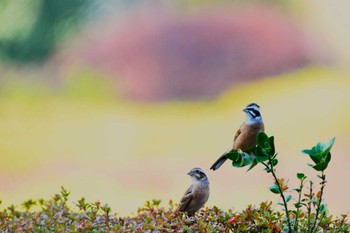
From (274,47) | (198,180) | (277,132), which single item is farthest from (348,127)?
(198,180)

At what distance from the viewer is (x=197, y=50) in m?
10.7

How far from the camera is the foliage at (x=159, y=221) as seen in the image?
3.54m

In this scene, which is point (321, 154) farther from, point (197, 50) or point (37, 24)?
point (197, 50)

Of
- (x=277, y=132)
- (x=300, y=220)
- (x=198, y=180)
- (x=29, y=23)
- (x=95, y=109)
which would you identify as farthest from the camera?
(x=95, y=109)

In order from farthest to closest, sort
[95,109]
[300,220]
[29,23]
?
[95,109] < [29,23] < [300,220]

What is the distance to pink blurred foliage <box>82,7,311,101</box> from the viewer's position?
1046cm

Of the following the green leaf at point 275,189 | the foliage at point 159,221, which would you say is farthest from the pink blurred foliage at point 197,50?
the green leaf at point 275,189

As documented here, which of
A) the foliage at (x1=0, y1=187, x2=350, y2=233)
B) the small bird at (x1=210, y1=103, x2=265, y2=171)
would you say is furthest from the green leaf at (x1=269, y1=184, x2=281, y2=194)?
the small bird at (x1=210, y1=103, x2=265, y2=171)

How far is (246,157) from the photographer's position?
3.13m

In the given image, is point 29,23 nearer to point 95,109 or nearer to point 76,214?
point 95,109

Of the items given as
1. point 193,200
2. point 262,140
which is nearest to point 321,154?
point 262,140

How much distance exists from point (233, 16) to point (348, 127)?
250 centimetres

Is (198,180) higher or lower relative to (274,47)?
lower

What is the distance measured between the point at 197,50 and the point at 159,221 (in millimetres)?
7137
